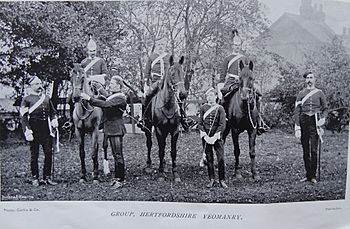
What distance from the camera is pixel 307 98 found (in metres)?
1.05

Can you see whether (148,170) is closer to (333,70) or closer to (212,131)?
(212,131)

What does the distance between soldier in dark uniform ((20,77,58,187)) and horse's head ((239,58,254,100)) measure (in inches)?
13.0

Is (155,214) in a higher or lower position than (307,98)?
lower

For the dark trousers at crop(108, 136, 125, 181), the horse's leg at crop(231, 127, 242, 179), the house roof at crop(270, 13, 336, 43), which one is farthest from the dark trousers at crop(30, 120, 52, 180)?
the house roof at crop(270, 13, 336, 43)

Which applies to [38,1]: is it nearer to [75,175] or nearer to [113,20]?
[113,20]

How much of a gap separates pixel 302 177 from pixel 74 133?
41cm

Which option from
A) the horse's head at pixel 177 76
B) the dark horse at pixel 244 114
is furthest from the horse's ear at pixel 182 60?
the dark horse at pixel 244 114

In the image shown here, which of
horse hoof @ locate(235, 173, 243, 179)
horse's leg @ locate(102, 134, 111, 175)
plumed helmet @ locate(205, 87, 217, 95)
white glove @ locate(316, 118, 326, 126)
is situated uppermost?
plumed helmet @ locate(205, 87, 217, 95)

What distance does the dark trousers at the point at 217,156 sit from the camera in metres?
1.04

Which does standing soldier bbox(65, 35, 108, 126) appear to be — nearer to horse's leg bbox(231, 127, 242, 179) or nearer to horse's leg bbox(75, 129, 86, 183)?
horse's leg bbox(75, 129, 86, 183)

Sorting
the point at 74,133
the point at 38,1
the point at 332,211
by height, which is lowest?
the point at 332,211

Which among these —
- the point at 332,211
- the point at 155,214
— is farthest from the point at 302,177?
the point at 155,214

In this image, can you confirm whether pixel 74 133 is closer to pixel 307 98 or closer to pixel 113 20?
pixel 113 20

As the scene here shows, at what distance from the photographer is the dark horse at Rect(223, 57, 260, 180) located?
41.1 inches
